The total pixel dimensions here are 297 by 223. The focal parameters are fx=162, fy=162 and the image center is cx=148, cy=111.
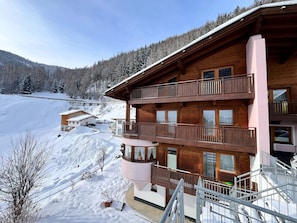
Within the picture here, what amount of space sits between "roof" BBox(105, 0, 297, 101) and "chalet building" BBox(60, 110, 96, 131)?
32697 millimetres

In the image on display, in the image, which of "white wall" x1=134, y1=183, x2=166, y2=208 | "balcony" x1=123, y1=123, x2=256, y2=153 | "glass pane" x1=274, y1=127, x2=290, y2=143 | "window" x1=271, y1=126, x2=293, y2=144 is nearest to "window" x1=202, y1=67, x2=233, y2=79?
"balcony" x1=123, y1=123, x2=256, y2=153

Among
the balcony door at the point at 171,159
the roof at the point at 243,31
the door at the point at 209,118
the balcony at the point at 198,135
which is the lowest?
the balcony door at the point at 171,159

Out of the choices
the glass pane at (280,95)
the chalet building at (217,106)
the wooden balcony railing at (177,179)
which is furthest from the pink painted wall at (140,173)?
the glass pane at (280,95)

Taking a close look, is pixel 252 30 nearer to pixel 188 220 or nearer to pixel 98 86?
pixel 188 220

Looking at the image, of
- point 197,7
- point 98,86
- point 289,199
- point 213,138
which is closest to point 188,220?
point 213,138

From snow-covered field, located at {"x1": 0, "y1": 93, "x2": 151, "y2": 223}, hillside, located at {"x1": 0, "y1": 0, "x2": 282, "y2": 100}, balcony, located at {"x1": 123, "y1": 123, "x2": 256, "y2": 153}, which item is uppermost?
hillside, located at {"x1": 0, "y1": 0, "x2": 282, "y2": 100}

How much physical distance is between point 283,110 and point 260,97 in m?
4.47

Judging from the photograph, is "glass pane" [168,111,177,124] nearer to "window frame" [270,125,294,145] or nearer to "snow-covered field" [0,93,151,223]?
"snow-covered field" [0,93,151,223]

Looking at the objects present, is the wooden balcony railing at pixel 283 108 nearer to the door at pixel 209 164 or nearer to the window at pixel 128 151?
the door at pixel 209 164

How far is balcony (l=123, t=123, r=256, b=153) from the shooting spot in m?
8.00

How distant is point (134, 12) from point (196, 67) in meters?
8.28

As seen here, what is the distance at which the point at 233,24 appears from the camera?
8672 millimetres

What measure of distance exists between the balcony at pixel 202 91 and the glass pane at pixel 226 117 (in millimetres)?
1413

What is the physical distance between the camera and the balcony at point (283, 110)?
10.2m
